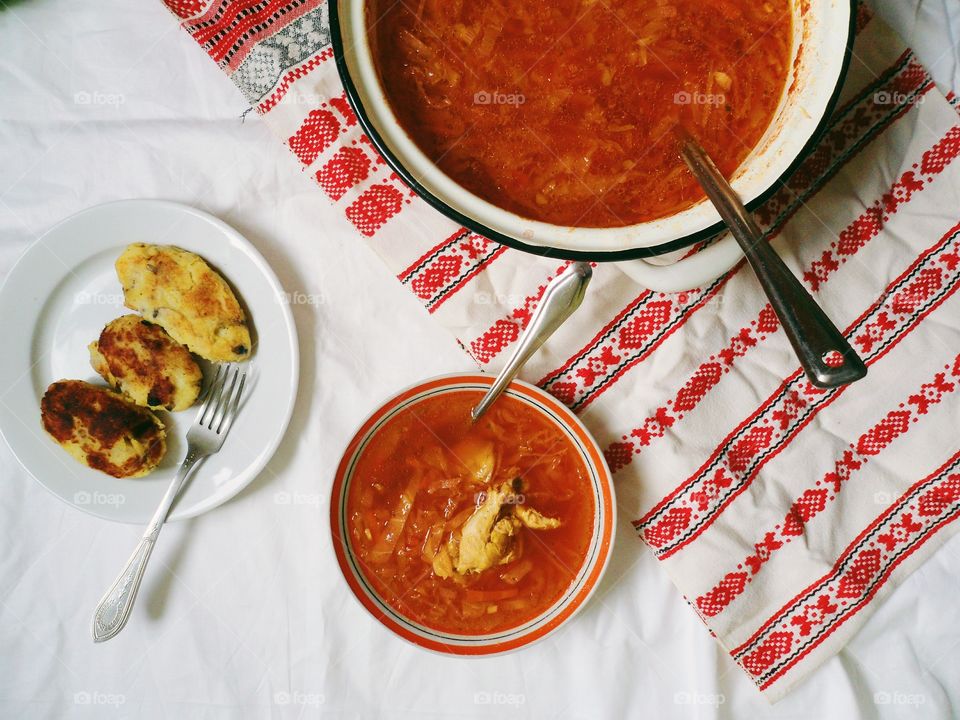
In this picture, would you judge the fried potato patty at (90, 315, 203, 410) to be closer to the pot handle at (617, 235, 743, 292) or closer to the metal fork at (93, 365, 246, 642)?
the metal fork at (93, 365, 246, 642)

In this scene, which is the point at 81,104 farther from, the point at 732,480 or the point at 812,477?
→ the point at 812,477

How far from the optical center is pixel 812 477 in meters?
1.56

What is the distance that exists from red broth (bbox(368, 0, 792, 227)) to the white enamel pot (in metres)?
0.04

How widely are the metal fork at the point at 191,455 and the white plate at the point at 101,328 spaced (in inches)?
0.9

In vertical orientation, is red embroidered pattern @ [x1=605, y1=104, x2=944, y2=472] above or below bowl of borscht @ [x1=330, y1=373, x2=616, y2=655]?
above

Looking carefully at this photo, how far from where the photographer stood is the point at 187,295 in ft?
5.12

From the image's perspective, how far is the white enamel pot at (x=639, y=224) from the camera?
1200mm

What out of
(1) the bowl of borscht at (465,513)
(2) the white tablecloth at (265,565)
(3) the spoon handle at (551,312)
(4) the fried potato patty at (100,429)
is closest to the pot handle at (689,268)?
(3) the spoon handle at (551,312)

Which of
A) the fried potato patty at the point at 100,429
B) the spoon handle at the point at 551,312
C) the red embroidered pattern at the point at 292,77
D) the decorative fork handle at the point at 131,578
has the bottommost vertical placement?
the decorative fork handle at the point at 131,578

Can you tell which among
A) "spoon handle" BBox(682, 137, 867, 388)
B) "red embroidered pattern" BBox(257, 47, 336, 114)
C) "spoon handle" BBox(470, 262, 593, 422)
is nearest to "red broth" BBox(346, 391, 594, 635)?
"spoon handle" BBox(470, 262, 593, 422)

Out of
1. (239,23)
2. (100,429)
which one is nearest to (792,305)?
(239,23)

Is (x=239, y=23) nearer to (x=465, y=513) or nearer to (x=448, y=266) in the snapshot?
(x=448, y=266)

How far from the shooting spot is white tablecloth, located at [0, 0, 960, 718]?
1.62m

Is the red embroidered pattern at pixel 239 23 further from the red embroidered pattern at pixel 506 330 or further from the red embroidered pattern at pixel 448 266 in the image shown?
the red embroidered pattern at pixel 506 330
